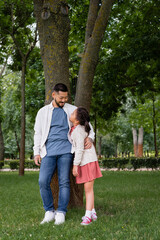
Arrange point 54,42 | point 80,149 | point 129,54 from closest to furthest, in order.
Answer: point 80,149
point 54,42
point 129,54

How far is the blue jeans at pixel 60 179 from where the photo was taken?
4728mm

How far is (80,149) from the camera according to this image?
4680mm

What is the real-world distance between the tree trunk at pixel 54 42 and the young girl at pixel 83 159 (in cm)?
119

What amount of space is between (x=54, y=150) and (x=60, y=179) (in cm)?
47

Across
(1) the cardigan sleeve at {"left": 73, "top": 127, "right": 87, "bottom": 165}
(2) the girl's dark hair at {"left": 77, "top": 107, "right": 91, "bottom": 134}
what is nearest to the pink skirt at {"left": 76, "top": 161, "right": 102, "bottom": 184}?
(1) the cardigan sleeve at {"left": 73, "top": 127, "right": 87, "bottom": 165}

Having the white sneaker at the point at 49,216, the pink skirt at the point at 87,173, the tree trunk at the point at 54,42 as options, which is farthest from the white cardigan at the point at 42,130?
the white sneaker at the point at 49,216

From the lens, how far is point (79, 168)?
190 inches

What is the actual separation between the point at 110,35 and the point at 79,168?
10.9 m

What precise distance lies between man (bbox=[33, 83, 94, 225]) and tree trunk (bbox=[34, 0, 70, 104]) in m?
0.86

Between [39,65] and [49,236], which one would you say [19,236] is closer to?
[49,236]

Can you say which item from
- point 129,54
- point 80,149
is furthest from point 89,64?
point 129,54

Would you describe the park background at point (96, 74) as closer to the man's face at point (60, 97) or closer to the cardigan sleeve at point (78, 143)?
the man's face at point (60, 97)

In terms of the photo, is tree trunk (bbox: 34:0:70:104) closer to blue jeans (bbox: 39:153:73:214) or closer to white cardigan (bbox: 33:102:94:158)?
white cardigan (bbox: 33:102:94:158)

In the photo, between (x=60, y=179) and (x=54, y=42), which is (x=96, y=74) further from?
(x=60, y=179)
